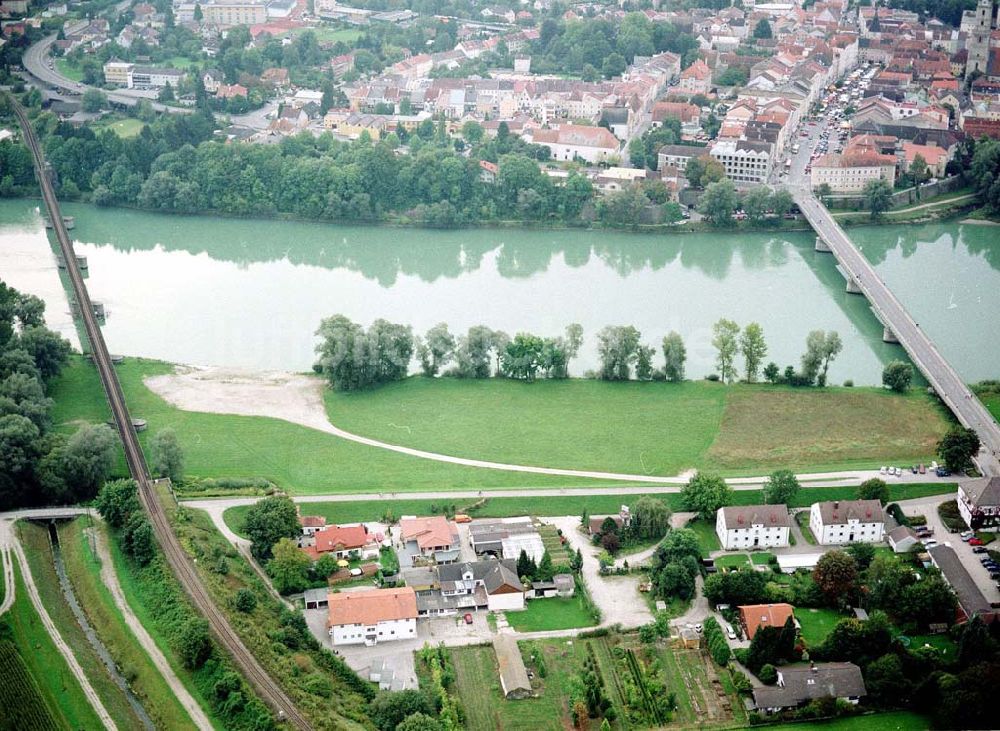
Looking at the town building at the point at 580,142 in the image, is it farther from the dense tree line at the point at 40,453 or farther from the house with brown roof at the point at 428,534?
the house with brown roof at the point at 428,534

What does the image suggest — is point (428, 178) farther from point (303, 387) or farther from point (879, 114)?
point (879, 114)

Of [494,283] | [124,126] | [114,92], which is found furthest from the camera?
[114,92]

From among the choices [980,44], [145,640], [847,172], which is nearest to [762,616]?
[145,640]

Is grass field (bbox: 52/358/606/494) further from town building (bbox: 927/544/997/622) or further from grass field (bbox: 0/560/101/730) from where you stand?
town building (bbox: 927/544/997/622)

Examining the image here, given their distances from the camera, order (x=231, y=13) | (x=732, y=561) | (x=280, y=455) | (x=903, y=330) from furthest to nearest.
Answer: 1. (x=231, y=13)
2. (x=903, y=330)
3. (x=280, y=455)
4. (x=732, y=561)

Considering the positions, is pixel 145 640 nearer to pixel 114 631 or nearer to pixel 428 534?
pixel 114 631

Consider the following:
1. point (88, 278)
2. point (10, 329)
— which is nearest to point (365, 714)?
point (10, 329)
